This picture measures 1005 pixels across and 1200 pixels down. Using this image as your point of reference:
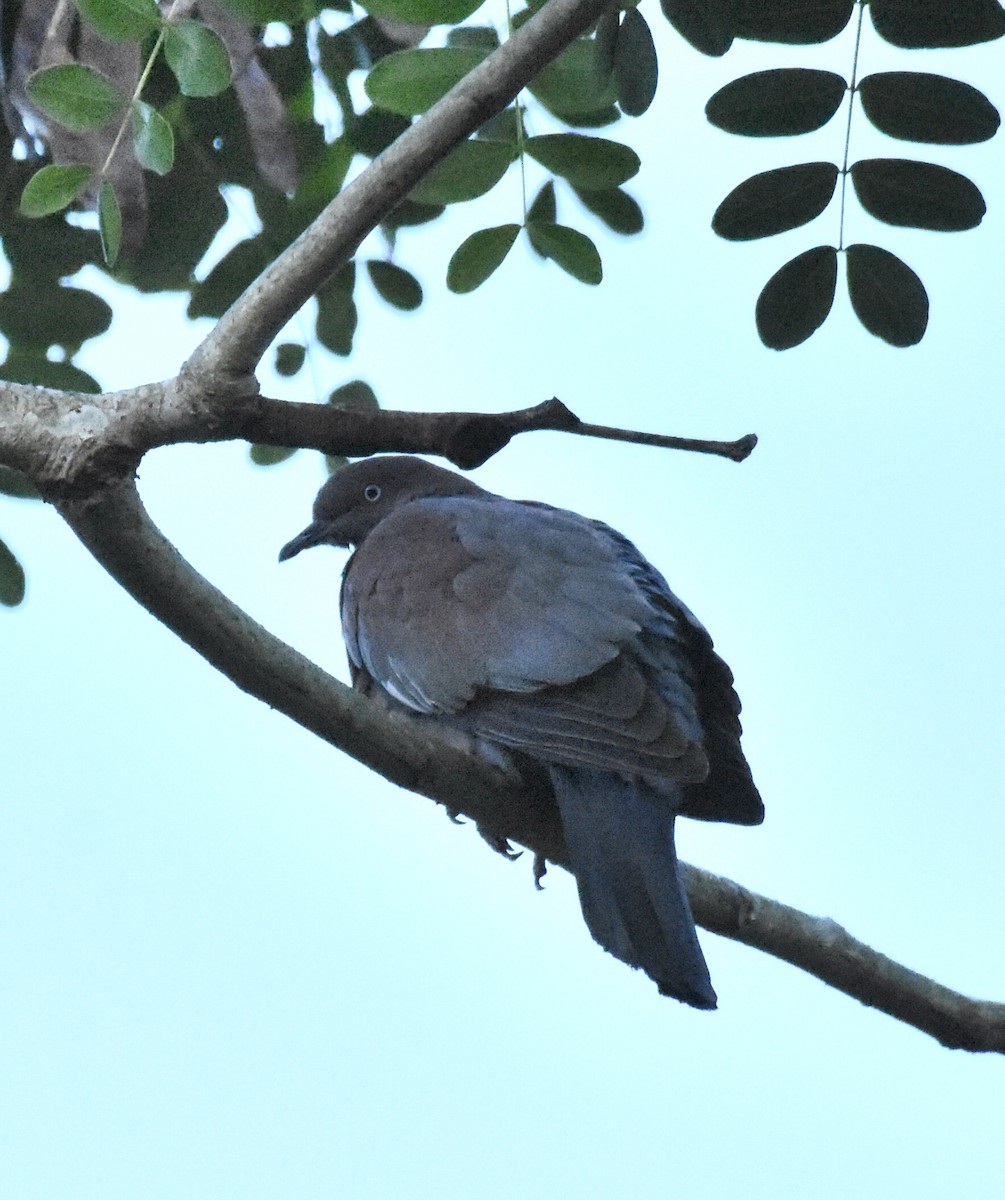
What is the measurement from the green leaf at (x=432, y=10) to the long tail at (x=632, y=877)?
1.42 m

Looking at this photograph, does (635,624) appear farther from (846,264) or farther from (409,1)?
(409,1)

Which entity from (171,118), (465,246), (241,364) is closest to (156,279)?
(171,118)

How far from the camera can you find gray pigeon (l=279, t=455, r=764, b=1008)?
2818 mm

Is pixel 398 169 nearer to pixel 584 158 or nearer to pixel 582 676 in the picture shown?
pixel 584 158

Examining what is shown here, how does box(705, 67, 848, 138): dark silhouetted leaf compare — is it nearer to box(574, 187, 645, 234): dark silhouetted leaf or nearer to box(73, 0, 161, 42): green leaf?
box(574, 187, 645, 234): dark silhouetted leaf

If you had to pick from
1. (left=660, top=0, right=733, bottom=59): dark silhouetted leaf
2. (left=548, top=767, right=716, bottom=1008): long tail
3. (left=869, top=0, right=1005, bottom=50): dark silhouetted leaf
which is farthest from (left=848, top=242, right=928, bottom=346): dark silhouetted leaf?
(left=548, top=767, right=716, bottom=1008): long tail

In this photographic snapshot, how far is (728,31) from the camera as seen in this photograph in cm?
281

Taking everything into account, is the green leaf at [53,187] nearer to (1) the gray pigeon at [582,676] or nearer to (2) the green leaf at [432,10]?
(2) the green leaf at [432,10]

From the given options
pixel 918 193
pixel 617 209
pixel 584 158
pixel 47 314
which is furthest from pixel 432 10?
pixel 47 314

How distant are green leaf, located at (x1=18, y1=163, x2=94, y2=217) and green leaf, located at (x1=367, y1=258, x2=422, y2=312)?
3.58 ft

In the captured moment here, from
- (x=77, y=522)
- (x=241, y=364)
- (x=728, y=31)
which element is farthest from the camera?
(x=728, y=31)

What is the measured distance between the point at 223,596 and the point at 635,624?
3.51ft

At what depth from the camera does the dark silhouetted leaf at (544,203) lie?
3416 millimetres

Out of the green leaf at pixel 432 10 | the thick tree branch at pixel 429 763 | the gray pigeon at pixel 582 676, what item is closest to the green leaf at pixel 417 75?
the green leaf at pixel 432 10
